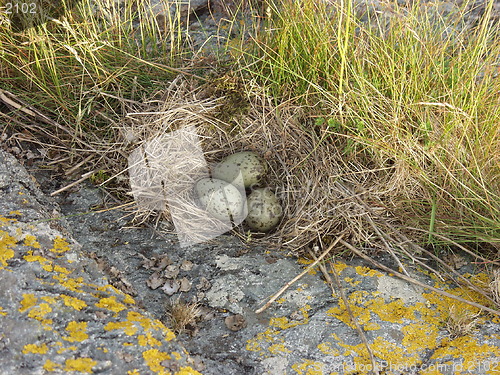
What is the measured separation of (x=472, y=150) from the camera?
8.29 ft

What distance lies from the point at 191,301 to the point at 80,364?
683 millimetres

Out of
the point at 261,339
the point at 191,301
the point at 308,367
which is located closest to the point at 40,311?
the point at 191,301

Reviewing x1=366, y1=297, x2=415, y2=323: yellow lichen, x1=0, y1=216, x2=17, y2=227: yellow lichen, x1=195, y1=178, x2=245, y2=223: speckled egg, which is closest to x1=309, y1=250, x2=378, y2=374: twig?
x1=366, y1=297, x2=415, y2=323: yellow lichen

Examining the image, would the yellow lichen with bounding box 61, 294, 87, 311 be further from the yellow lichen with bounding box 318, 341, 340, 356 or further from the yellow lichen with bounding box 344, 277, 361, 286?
the yellow lichen with bounding box 344, 277, 361, 286

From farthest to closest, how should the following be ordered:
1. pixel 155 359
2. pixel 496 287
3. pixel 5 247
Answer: pixel 496 287
pixel 5 247
pixel 155 359

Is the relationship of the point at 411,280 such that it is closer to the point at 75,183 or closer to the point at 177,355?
the point at 177,355

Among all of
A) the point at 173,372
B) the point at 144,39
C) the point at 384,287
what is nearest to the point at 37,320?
the point at 173,372

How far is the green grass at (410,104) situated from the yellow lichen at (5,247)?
153 centimetres

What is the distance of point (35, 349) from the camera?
1.60 m

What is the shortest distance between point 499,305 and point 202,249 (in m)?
1.41

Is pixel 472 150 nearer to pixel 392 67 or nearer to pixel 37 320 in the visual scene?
pixel 392 67

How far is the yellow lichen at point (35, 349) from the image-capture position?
62.9 inches

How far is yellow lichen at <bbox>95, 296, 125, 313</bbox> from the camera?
183cm

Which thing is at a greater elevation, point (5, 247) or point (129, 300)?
point (5, 247)
